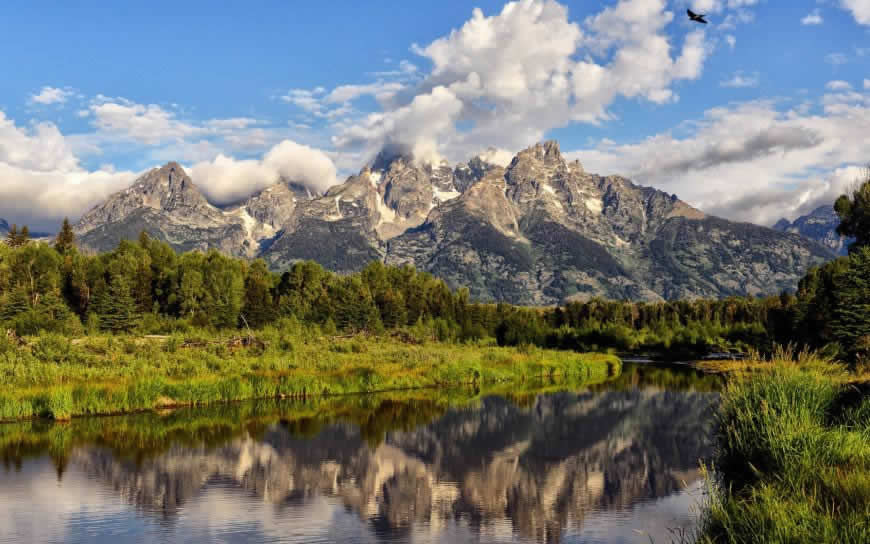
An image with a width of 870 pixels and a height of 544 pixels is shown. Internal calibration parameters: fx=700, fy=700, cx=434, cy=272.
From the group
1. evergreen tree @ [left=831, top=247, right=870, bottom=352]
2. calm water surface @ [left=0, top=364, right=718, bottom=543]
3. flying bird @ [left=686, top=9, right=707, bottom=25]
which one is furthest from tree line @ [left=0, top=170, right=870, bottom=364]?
flying bird @ [left=686, top=9, right=707, bottom=25]

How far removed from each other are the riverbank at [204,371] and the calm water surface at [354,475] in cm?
243

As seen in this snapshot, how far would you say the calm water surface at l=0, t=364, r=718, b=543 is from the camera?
27000 millimetres

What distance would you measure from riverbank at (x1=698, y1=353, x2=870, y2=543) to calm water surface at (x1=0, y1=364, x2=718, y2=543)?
3.97 metres

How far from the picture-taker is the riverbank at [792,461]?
48.2 ft

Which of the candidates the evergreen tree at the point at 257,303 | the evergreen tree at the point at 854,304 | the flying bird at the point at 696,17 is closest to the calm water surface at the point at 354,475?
the flying bird at the point at 696,17

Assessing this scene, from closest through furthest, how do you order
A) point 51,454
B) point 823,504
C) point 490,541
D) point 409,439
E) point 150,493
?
point 823,504 → point 490,541 → point 150,493 → point 51,454 → point 409,439

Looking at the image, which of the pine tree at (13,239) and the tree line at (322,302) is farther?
the pine tree at (13,239)

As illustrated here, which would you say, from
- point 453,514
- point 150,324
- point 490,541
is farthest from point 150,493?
point 150,324

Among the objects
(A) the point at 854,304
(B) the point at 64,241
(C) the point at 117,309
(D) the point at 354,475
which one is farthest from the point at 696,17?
(B) the point at 64,241

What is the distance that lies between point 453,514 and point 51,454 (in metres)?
23.3

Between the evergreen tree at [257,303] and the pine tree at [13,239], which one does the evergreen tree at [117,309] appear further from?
the pine tree at [13,239]

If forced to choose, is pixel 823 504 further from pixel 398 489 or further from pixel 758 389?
pixel 398 489

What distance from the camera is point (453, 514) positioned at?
96.2 ft

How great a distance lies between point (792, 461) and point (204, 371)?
49143 mm
